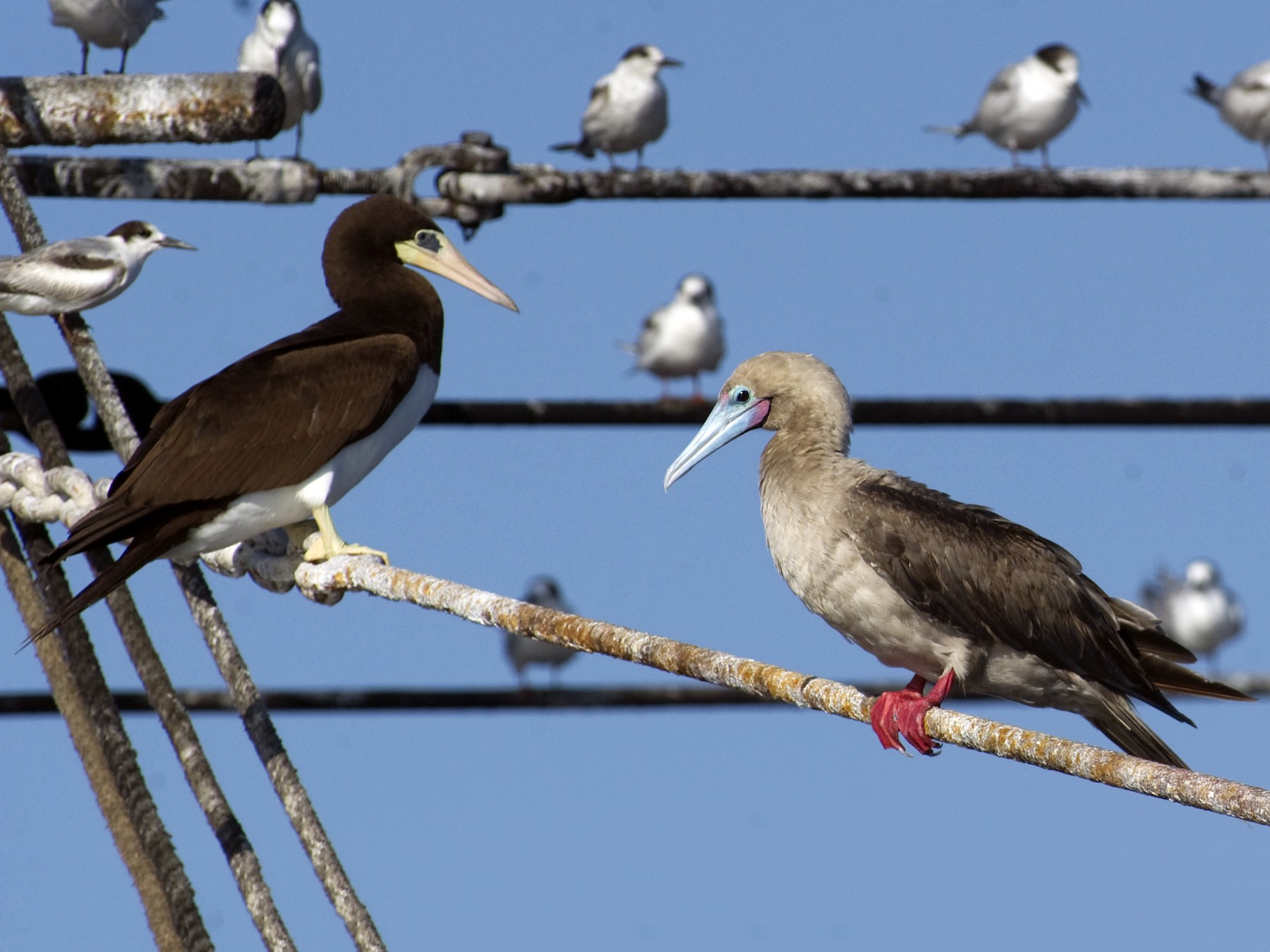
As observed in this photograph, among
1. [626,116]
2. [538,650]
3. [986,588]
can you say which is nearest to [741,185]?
[986,588]

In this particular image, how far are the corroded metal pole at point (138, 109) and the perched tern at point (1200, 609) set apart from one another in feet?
58.3

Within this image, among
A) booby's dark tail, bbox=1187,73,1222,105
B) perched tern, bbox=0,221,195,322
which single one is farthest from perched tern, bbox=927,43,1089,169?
perched tern, bbox=0,221,195,322

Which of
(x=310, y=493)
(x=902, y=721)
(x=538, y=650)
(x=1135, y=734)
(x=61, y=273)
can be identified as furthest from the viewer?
(x=538, y=650)

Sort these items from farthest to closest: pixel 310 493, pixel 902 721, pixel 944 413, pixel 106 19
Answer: pixel 106 19 < pixel 944 413 < pixel 310 493 < pixel 902 721

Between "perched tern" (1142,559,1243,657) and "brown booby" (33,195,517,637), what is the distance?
690 inches

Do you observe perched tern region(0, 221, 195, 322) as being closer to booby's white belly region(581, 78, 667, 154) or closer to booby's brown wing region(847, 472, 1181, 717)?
booby's brown wing region(847, 472, 1181, 717)

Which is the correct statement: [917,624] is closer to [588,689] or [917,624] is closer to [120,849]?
[120,849]

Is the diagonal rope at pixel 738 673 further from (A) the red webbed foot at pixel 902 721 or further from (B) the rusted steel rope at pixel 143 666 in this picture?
(B) the rusted steel rope at pixel 143 666

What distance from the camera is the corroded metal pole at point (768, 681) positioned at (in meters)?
3.52

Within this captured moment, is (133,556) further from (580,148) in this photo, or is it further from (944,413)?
(580,148)

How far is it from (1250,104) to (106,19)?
11392 mm

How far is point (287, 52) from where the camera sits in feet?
55.7

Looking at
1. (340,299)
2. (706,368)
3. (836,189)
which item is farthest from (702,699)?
(706,368)

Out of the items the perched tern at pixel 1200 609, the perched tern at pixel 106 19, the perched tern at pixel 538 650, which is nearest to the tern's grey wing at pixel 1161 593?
the perched tern at pixel 1200 609
